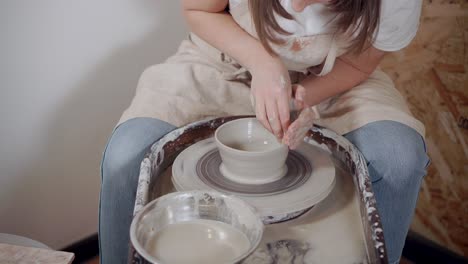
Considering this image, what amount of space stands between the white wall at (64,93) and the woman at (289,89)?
0.29 m

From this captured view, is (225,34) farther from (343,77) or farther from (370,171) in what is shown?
(370,171)

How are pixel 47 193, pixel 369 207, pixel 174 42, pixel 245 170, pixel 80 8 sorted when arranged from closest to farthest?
pixel 369 207
pixel 245 170
pixel 80 8
pixel 47 193
pixel 174 42

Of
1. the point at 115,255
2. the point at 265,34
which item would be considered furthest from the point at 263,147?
the point at 115,255

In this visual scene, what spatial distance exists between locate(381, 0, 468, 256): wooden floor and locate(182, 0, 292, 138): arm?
2.35 ft

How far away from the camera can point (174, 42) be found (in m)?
1.79

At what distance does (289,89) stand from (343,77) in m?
0.27

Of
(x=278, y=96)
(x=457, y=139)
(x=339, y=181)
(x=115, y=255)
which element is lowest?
(x=457, y=139)

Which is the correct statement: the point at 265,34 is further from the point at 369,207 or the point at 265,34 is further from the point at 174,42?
the point at 174,42

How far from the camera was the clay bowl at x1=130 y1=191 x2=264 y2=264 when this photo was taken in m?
0.80

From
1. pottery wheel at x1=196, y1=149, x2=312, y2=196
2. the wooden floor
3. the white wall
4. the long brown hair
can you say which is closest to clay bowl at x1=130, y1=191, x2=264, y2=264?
pottery wheel at x1=196, y1=149, x2=312, y2=196

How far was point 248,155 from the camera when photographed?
981mm

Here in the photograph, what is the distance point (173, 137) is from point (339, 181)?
32cm

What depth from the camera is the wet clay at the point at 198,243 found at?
0.80 m

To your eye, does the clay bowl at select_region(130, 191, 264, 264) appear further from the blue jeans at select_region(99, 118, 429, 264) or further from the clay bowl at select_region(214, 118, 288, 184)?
the blue jeans at select_region(99, 118, 429, 264)
